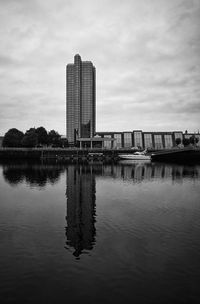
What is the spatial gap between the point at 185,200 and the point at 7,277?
3075 centimetres

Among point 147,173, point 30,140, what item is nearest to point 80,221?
point 147,173

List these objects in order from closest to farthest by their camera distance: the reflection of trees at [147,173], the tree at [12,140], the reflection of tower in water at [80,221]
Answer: the reflection of tower in water at [80,221], the reflection of trees at [147,173], the tree at [12,140]

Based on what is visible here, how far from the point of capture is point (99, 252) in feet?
64.0

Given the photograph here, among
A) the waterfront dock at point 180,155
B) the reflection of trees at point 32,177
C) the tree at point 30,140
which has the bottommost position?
the reflection of trees at point 32,177

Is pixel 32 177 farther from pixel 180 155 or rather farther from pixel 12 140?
pixel 12 140

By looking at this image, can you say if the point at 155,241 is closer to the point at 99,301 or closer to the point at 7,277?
the point at 99,301

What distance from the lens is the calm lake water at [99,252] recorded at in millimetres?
14352

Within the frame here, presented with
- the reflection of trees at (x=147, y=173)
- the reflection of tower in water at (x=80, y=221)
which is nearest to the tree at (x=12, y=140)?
the reflection of trees at (x=147, y=173)

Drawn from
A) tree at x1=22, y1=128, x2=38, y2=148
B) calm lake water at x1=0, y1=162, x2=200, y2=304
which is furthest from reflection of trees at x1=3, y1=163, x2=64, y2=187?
tree at x1=22, y1=128, x2=38, y2=148

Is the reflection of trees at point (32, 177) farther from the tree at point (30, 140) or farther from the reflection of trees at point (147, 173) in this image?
the tree at point (30, 140)

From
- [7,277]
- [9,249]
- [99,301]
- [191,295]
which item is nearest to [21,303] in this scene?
[7,277]

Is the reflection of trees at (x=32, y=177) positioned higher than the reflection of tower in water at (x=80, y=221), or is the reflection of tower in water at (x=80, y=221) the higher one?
the reflection of trees at (x=32, y=177)

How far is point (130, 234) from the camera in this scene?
76.8 ft

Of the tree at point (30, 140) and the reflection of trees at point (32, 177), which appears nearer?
the reflection of trees at point (32, 177)
